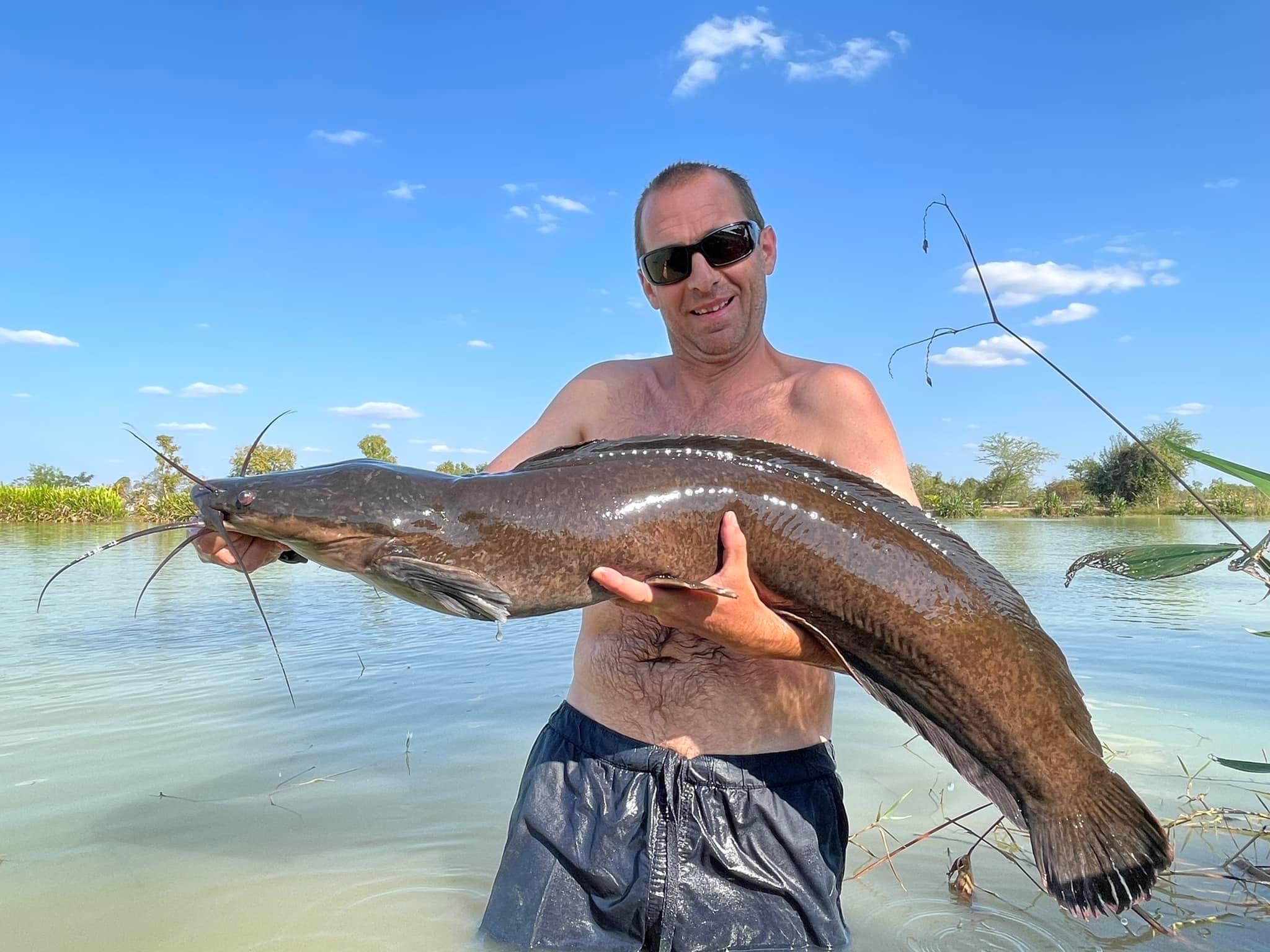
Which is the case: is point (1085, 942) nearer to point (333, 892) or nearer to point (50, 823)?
point (333, 892)

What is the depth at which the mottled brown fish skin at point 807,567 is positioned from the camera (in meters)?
2.15

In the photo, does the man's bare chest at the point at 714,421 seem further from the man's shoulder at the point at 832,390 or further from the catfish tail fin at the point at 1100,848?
the catfish tail fin at the point at 1100,848

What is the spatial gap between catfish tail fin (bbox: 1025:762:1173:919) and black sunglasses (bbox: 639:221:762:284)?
6.45ft

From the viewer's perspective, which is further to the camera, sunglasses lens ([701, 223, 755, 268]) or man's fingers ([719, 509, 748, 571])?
sunglasses lens ([701, 223, 755, 268])

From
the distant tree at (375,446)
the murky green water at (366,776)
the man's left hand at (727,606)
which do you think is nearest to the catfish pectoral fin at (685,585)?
the man's left hand at (727,606)

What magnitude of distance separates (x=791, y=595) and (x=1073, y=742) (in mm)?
850

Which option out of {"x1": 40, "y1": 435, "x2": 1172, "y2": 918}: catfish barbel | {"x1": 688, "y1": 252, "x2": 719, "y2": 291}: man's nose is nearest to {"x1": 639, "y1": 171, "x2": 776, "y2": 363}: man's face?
{"x1": 688, "y1": 252, "x2": 719, "y2": 291}: man's nose

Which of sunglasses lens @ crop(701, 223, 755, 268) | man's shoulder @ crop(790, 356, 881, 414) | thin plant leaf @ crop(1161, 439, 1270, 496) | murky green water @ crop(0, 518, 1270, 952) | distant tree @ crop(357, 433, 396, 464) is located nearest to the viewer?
thin plant leaf @ crop(1161, 439, 1270, 496)

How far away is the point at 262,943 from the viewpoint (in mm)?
2883

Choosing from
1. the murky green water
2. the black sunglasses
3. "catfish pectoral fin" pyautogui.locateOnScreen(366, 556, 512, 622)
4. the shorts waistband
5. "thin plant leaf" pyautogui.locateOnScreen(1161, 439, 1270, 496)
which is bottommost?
the murky green water

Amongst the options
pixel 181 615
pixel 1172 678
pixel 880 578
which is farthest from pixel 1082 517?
pixel 880 578

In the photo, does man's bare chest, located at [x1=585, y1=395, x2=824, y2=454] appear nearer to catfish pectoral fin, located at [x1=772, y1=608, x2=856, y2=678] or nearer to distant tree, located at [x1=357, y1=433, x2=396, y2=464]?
catfish pectoral fin, located at [x1=772, y1=608, x2=856, y2=678]

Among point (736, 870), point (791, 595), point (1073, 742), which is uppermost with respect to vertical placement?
point (791, 595)

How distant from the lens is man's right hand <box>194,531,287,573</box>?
2416 millimetres
